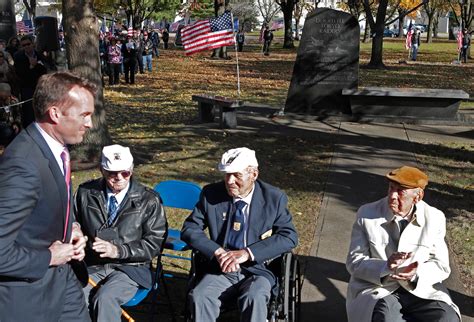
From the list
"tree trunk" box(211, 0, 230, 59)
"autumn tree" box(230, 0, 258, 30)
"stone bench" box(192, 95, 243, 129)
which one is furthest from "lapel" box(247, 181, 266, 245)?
"autumn tree" box(230, 0, 258, 30)

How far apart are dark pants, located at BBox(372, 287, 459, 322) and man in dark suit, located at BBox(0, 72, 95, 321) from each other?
1.91m

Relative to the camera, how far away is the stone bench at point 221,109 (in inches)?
475

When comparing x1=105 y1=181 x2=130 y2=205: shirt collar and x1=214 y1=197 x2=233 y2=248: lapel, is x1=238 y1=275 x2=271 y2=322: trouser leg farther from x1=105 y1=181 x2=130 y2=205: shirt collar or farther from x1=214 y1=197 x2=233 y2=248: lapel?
x1=105 y1=181 x2=130 y2=205: shirt collar

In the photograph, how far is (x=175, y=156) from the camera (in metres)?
10.2

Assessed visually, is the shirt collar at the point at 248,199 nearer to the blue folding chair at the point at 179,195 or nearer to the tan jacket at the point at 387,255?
the tan jacket at the point at 387,255

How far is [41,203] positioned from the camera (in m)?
2.74

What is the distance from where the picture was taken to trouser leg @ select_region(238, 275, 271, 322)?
3980mm

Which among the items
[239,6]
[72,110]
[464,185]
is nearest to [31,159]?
[72,110]

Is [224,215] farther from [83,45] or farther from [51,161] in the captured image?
[83,45]

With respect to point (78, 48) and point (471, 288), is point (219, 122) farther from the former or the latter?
point (471, 288)

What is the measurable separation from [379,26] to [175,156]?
A: 1988 cm

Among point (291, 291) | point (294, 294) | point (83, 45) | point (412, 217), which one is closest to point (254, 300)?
point (291, 291)

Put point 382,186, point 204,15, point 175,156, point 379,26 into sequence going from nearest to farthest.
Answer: point 382,186 < point 175,156 < point 379,26 < point 204,15

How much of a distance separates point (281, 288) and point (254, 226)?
1.61 ft
